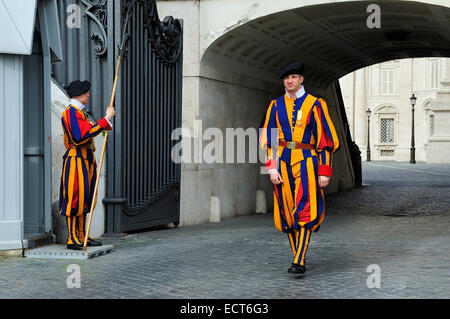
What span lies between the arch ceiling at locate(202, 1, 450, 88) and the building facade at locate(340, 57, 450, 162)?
127ft

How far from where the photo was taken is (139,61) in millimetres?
9523

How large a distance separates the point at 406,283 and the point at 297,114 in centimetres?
176

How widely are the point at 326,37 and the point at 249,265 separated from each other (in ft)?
23.4

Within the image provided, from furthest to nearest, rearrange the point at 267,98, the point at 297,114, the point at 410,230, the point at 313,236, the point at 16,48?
the point at 267,98 → the point at 410,230 → the point at 313,236 → the point at 16,48 → the point at 297,114

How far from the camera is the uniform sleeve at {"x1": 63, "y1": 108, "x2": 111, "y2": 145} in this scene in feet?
24.1

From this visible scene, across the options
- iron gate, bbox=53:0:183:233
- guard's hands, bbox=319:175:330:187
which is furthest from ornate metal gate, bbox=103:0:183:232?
guard's hands, bbox=319:175:330:187

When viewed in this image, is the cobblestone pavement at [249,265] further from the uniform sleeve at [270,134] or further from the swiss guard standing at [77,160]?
the uniform sleeve at [270,134]

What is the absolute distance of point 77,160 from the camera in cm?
745

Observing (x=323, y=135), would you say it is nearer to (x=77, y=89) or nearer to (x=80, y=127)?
(x=80, y=127)

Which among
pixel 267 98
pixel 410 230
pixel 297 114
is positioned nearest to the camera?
pixel 297 114

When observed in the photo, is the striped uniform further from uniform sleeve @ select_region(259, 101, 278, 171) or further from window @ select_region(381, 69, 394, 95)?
window @ select_region(381, 69, 394, 95)

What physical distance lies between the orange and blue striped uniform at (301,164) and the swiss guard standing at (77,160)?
2007mm
